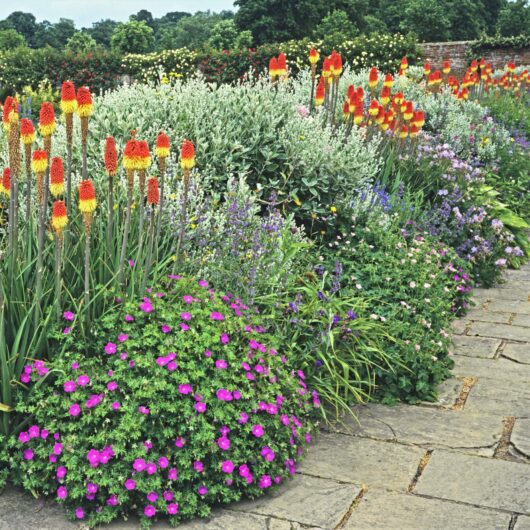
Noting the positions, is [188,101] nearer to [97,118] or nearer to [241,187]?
[97,118]

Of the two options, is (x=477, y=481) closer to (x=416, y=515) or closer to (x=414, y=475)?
(x=414, y=475)

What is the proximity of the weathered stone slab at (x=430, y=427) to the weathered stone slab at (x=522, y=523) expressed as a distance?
0.56 m

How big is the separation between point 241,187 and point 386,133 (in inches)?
109

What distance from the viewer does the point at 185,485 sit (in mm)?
2834

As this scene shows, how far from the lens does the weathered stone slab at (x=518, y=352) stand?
4504 millimetres

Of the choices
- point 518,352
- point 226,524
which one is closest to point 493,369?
point 518,352

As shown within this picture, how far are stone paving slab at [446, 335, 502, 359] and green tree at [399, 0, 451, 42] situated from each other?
36959mm

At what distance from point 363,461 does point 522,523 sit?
2.41ft

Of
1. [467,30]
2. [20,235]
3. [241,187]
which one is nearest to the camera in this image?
[20,235]

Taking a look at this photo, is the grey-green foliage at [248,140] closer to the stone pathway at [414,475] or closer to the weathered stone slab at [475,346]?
the weathered stone slab at [475,346]

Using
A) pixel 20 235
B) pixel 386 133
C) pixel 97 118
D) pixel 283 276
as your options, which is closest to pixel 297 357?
pixel 283 276

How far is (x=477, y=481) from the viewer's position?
3.05 meters

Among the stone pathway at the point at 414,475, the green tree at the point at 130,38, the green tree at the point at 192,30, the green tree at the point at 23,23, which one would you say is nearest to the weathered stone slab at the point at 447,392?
the stone pathway at the point at 414,475

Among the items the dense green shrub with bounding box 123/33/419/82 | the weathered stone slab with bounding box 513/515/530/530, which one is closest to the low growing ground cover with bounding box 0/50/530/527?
the weathered stone slab with bounding box 513/515/530/530
